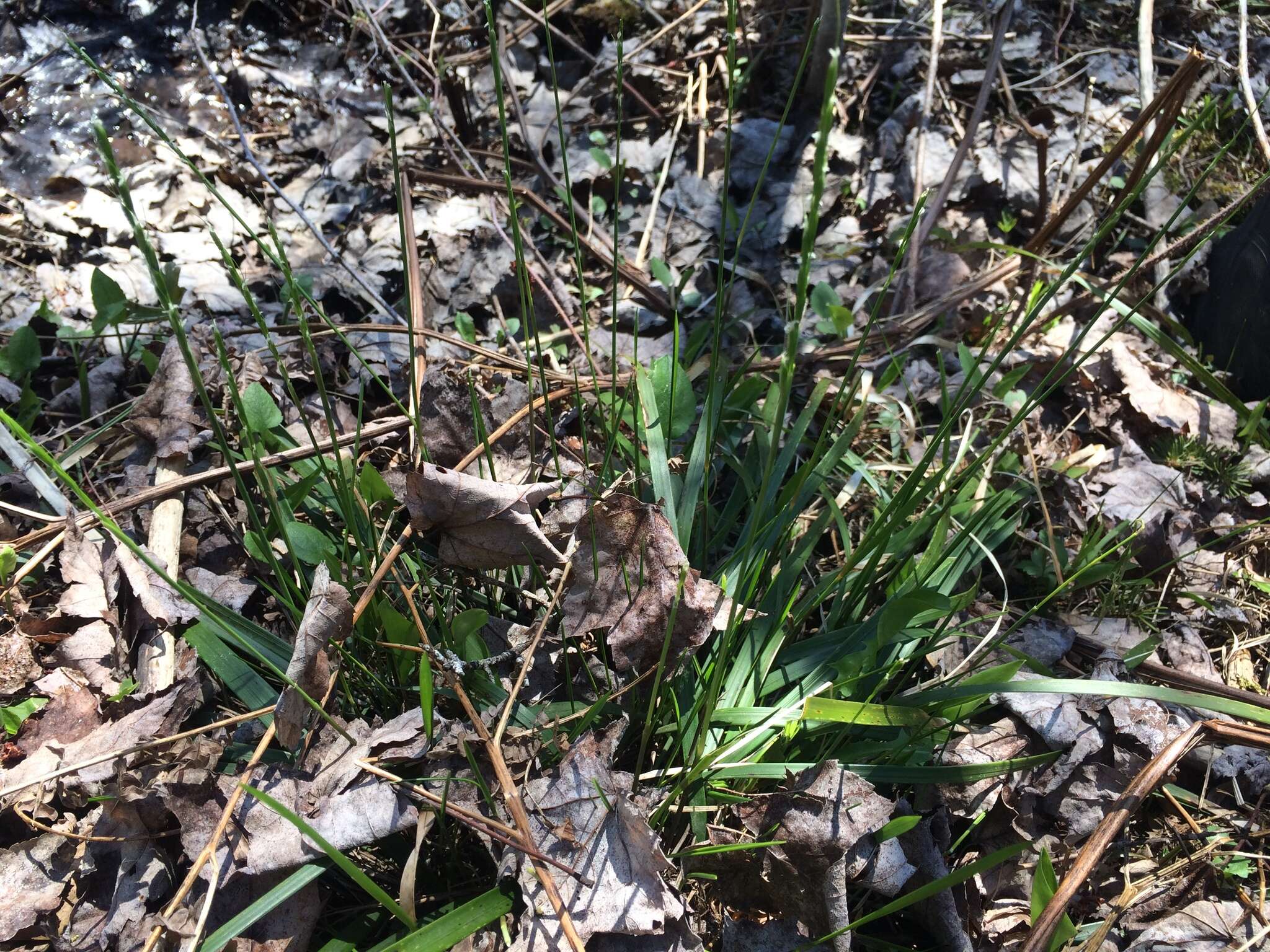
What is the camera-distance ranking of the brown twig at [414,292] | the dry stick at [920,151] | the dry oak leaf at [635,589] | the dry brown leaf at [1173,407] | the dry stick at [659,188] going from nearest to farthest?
the dry oak leaf at [635,589]
the brown twig at [414,292]
the dry brown leaf at [1173,407]
the dry stick at [920,151]
the dry stick at [659,188]

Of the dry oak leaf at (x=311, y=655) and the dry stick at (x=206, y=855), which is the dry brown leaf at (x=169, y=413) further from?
the dry stick at (x=206, y=855)

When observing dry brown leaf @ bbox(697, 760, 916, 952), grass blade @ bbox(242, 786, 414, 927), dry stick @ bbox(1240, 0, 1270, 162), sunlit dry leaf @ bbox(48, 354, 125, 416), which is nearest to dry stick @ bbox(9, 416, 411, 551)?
sunlit dry leaf @ bbox(48, 354, 125, 416)

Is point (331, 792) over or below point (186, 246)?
below

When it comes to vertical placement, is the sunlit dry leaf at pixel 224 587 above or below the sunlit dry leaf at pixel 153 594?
below

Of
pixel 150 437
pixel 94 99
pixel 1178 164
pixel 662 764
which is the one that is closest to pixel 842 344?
pixel 662 764

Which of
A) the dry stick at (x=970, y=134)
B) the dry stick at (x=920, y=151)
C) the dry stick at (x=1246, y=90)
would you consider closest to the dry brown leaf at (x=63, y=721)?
the dry stick at (x=920, y=151)

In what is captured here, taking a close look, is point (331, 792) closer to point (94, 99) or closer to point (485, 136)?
point (485, 136)
